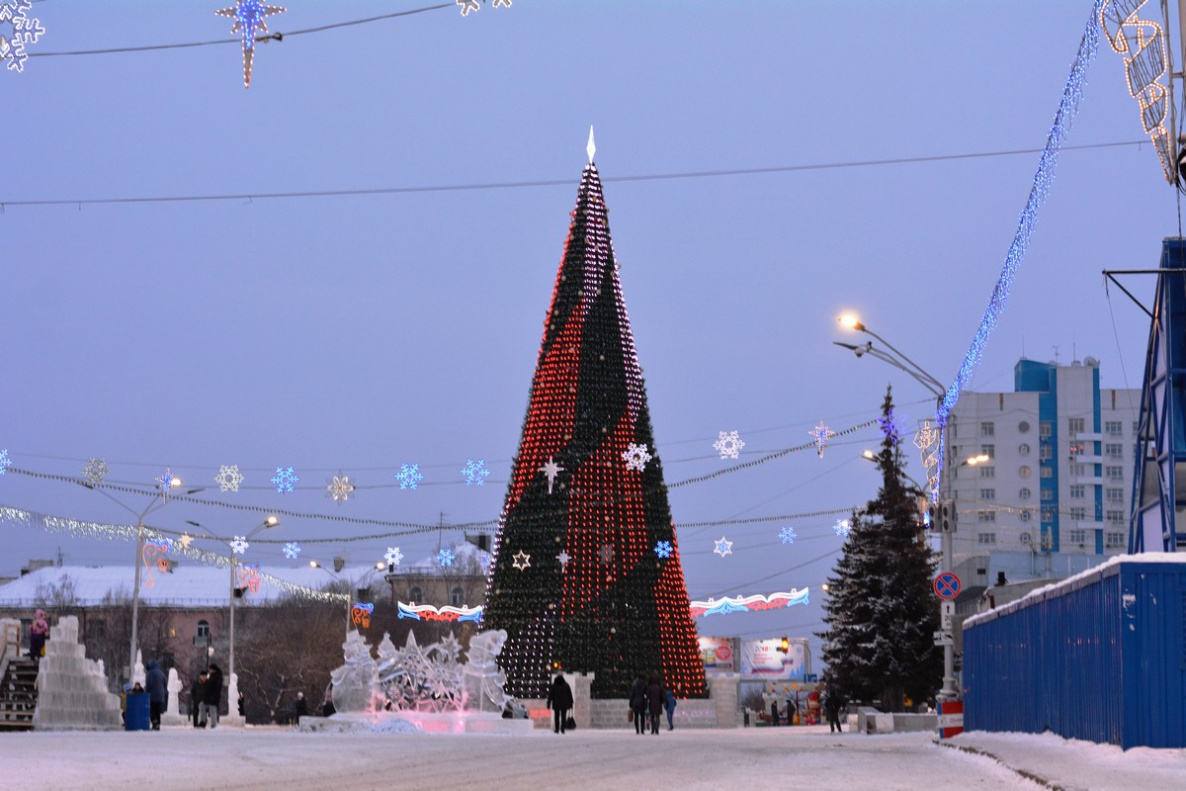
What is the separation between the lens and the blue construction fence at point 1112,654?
17.6 m

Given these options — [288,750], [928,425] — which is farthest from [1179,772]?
[928,425]

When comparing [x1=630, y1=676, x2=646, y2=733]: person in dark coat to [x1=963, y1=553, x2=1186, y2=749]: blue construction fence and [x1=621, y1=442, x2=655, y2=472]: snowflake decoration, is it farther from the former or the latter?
[x1=963, y1=553, x2=1186, y2=749]: blue construction fence

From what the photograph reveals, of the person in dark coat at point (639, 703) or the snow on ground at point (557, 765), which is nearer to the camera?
the snow on ground at point (557, 765)

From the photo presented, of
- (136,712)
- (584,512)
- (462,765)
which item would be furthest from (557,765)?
(584,512)

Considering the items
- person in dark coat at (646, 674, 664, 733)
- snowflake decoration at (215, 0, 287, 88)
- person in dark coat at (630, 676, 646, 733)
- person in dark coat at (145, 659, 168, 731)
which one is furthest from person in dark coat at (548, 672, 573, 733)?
snowflake decoration at (215, 0, 287, 88)

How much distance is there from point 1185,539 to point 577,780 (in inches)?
1084

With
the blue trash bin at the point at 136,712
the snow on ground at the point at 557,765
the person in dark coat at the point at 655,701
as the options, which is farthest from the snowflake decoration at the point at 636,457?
the snow on ground at the point at 557,765

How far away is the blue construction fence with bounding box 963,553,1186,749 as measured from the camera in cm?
1759

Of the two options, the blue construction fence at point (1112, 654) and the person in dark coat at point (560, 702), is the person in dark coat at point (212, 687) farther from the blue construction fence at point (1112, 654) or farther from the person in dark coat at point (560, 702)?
the blue construction fence at point (1112, 654)

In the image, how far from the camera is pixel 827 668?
181 feet

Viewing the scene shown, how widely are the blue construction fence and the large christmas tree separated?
20700 mm

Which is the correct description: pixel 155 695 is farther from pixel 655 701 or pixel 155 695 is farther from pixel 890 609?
pixel 890 609

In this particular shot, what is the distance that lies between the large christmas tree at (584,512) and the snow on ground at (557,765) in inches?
723

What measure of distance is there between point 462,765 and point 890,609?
32.7 m
